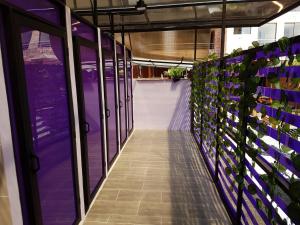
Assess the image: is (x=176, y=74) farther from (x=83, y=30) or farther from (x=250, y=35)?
(x=250, y=35)

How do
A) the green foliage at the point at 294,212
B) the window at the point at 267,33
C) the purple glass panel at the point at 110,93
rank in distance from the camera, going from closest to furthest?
the green foliage at the point at 294,212 < the purple glass panel at the point at 110,93 < the window at the point at 267,33

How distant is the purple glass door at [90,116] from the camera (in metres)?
2.43

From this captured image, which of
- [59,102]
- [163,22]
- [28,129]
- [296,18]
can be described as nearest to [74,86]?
[59,102]

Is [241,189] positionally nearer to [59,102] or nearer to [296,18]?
[59,102]

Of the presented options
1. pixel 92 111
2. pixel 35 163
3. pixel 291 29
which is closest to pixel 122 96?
pixel 92 111

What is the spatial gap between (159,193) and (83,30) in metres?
2.25

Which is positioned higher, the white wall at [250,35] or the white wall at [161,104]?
the white wall at [250,35]

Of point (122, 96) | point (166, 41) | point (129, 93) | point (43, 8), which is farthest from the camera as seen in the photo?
point (166, 41)

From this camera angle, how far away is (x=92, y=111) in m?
2.82

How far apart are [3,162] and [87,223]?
147 centimetres

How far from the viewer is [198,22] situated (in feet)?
16.1

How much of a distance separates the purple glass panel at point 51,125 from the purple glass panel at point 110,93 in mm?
1410

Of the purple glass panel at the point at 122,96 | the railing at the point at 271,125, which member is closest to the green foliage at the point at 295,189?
the railing at the point at 271,125

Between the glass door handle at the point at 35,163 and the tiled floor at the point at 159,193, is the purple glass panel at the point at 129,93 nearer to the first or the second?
the tiled floor at the point at 159,193
